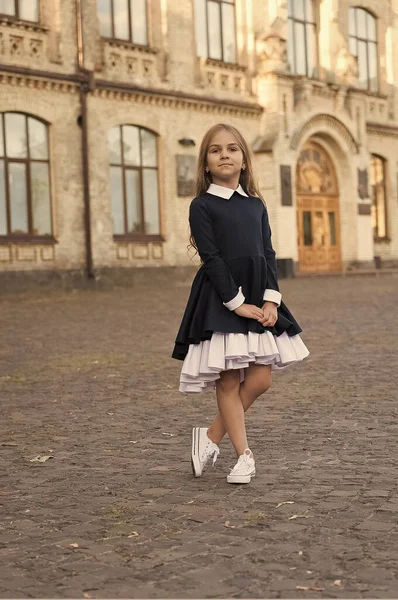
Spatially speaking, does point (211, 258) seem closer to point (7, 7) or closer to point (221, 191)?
point (221, 191)

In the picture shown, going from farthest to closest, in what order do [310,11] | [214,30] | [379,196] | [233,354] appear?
[379,196] < [310,11] < [214,30] < [233,354]

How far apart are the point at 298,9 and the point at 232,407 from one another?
28.2 meters

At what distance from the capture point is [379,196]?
34812mm

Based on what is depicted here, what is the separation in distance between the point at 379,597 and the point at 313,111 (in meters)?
28.2

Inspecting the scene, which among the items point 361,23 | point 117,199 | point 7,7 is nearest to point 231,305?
point 7,7

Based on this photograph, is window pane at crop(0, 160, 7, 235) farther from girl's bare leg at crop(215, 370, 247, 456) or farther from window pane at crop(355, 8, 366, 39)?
girl's bare leg at crop(215, 370, 247, 456)

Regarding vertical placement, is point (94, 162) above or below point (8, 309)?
above

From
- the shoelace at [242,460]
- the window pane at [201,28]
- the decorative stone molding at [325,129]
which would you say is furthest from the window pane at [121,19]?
the shoelace at [242,460]

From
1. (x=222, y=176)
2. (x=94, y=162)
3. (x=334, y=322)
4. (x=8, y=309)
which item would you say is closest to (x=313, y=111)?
(x=94, y=162)

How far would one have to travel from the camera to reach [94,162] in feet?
79.5

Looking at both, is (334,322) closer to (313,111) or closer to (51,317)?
(51,317)

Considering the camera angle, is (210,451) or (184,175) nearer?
(210,451)

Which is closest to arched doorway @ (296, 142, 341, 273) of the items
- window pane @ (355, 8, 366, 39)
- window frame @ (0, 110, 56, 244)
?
window pane @ (355, 8, 366, 39)

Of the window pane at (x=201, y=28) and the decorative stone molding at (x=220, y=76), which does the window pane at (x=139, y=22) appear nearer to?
the window pane at (x=201, y=28)
